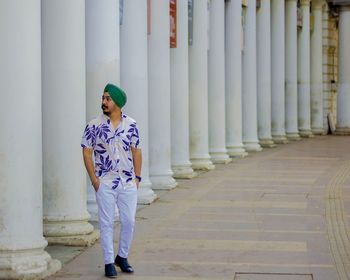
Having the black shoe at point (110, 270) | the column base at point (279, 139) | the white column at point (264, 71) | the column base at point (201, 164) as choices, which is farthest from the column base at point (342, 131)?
the black shoe at point (110, 270)

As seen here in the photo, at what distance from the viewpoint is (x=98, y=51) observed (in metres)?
12.2

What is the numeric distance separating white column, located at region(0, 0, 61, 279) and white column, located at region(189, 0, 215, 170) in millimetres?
13247

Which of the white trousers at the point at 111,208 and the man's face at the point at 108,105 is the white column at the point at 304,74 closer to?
the white trousers at the point at 111,208

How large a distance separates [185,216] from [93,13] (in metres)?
3.37

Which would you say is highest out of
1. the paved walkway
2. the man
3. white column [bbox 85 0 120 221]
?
white column [bbox 85 0 120 221]

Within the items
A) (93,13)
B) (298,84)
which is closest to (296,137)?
(298,84)

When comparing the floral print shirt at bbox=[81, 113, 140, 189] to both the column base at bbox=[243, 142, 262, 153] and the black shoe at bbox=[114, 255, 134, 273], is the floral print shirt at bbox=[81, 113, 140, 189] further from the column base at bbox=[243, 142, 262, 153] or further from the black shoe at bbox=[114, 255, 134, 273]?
the column base at bbox=[243, 142, 262, 153]

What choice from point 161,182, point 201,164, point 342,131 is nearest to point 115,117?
point 161,182

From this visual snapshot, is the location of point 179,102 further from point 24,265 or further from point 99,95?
point 24,265

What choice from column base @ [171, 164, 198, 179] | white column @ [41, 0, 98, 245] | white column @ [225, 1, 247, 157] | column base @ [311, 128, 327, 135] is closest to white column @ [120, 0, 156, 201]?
white column @ [41, 0, 98, 245]

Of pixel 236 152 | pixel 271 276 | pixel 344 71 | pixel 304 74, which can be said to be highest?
pixel 344 71

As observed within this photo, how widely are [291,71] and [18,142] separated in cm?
3034

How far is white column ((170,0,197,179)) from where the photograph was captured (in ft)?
63.2

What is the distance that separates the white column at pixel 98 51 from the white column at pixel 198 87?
30.5ft
